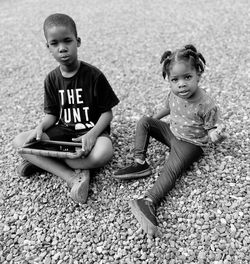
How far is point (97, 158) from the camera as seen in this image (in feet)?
8.87

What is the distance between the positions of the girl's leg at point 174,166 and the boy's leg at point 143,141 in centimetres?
16

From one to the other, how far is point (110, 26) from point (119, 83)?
2916mm

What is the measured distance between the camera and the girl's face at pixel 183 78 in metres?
2.44

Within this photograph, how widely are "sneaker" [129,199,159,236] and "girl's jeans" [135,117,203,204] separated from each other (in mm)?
98

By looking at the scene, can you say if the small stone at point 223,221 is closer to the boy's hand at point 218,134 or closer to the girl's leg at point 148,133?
the boy's hand at point 218,134

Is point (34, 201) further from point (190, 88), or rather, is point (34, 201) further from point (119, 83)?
point (119, 83)

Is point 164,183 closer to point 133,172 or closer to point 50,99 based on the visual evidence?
point 133,172

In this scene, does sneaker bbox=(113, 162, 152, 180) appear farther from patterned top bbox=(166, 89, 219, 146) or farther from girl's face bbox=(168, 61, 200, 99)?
girl's face bbox=(168, 61, 200, 99)

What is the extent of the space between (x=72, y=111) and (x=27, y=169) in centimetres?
67

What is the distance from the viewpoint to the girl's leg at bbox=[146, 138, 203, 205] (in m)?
2.53

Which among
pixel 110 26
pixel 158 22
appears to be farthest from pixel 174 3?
pixel 110 26

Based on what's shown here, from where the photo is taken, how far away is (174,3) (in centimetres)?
805

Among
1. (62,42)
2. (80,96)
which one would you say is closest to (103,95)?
(80,96)

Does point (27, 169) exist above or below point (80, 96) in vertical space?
below
